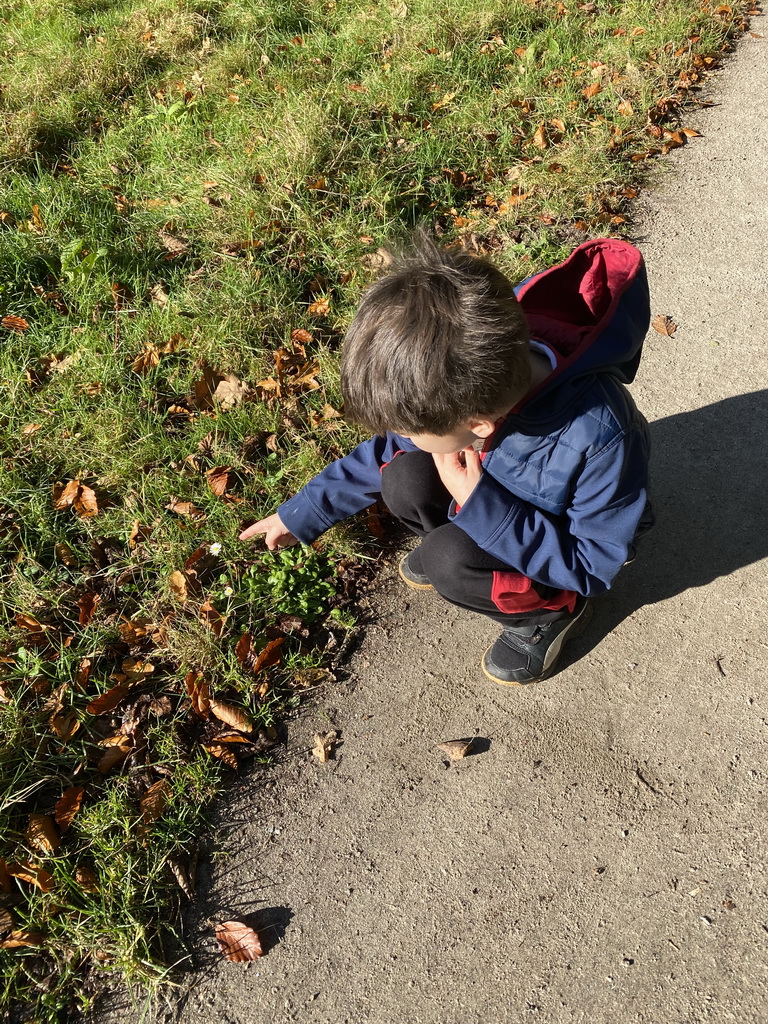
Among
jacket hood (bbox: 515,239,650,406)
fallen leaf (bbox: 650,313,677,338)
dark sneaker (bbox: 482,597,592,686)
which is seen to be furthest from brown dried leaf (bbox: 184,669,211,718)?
fallen leaf (bbox: 650,313,677,338)

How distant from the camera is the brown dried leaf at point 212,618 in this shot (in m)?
2.39

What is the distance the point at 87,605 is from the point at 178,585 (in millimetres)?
303

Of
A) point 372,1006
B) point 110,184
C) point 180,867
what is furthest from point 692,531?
point 110,184

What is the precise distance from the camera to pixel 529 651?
219cm

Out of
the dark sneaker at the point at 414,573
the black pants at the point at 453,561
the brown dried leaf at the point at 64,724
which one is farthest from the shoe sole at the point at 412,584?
the brown dried leaf at the point at 64,724

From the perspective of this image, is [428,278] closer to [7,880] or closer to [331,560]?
[331,560]

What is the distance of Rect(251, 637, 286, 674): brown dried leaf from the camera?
7.68 feet

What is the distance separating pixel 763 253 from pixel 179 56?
3.59 metres

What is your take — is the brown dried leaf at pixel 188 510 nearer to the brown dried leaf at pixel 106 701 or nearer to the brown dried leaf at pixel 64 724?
the brown dried leaf at pixel 106 701

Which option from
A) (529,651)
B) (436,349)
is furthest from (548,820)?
(436,349)

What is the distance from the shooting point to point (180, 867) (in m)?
2.01

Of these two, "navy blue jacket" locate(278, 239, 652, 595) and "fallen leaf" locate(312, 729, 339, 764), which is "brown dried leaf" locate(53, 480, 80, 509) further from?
"navy blue jacket" locate(278, 239, 652, 595)

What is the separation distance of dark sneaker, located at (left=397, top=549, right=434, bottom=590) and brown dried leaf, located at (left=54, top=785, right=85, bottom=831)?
113 cm

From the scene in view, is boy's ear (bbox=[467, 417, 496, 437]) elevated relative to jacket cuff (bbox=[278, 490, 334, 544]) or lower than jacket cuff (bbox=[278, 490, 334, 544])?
elevated
